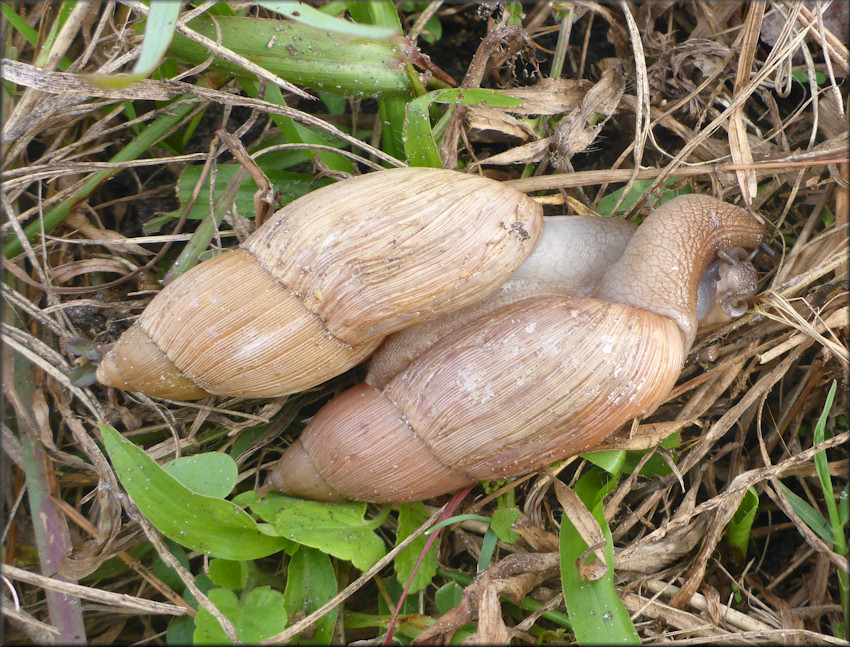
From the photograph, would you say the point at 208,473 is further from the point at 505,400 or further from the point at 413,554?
the point at 505,400

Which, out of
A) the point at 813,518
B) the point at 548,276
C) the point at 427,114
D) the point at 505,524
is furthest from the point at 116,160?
the point at 813,518

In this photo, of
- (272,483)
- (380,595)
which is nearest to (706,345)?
(380,595)

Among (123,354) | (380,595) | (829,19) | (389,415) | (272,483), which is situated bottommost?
(380,595)

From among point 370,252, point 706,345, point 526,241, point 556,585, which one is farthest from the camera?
point 706,345

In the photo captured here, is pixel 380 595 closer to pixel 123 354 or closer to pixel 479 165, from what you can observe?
pixel 123 354

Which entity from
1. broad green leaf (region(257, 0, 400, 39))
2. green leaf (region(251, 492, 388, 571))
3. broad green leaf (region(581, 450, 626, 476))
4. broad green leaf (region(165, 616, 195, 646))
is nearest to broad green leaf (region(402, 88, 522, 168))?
broad green leaf (region(257, 0, 400, 39))

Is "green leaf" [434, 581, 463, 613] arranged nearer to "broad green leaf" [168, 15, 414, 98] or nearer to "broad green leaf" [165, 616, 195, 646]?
"broad green leaf" [165, 616, 195, 646]
